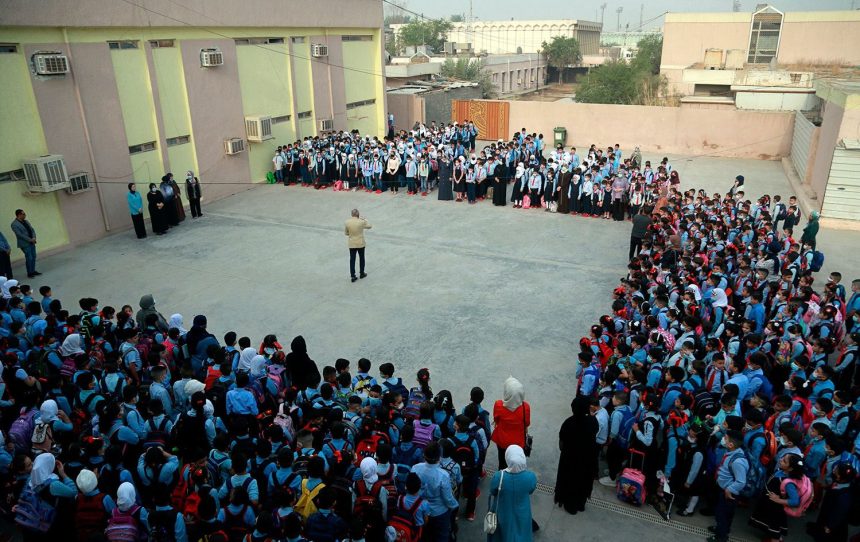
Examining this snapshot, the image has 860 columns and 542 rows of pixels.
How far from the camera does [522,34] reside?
8775 cm

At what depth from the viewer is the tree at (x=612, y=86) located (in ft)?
126

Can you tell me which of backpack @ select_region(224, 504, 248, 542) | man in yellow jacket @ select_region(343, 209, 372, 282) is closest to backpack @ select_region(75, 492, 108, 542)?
backpack @ select_region(224, 504, 248, 542)

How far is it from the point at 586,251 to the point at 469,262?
2489 mm

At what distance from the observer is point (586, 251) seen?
12.0 meters

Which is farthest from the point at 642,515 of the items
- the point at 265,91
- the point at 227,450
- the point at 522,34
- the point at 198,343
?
the point at 522,34

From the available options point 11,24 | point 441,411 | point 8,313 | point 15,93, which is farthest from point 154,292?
point 441,411

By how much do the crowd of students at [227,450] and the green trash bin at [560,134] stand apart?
62.1 feet

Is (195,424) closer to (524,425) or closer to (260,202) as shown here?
(524,425)

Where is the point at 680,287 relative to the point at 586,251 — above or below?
above

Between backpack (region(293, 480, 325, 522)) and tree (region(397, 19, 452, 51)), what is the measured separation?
253 ft

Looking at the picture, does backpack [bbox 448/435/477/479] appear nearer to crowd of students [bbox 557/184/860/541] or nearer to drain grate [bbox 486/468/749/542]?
crowd of students [bbox 557/184/860/541]

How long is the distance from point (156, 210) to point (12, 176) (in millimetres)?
2728

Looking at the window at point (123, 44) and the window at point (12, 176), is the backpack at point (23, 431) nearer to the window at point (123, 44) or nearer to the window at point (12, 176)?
the window at point (12, 176)

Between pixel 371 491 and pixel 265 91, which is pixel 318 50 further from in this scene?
pixel 371 491
